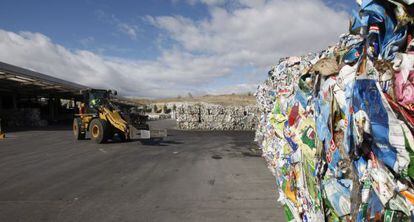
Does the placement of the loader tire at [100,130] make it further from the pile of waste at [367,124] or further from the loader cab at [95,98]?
the pile of waste at [367,124]

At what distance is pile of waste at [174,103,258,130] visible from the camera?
27.4 meters

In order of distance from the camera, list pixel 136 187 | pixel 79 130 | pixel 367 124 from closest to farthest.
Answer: pixel 367 124
pixel 136 187
pixel 79 130

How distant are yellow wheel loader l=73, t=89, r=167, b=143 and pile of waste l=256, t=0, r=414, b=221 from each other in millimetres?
12058

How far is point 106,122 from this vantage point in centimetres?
1633

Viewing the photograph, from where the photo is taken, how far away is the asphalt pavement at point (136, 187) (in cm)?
593

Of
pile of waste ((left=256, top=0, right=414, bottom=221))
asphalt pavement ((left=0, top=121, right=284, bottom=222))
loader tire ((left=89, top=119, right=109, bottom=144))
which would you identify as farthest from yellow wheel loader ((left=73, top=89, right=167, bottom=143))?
pile of waste ((left=256, top=0, right=414, bottom=221))

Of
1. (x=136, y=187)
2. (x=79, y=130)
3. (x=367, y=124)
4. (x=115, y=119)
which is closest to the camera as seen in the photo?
(x=367, y=124)

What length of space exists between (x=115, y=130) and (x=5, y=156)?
5224 mm

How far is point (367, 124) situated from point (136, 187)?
594cm

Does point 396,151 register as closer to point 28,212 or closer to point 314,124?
point 314,124

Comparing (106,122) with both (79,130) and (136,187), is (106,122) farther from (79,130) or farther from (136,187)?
(136,187)

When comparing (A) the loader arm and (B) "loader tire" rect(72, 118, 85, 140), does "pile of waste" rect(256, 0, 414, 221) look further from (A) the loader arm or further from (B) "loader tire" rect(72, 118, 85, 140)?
(B) "loader tire" rect(72, 118, 85, 140)

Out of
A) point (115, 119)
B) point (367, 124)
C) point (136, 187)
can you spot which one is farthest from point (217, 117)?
point (367, 124)

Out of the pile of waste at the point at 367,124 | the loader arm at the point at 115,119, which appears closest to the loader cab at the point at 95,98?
the loader arm at the point at 115,119
